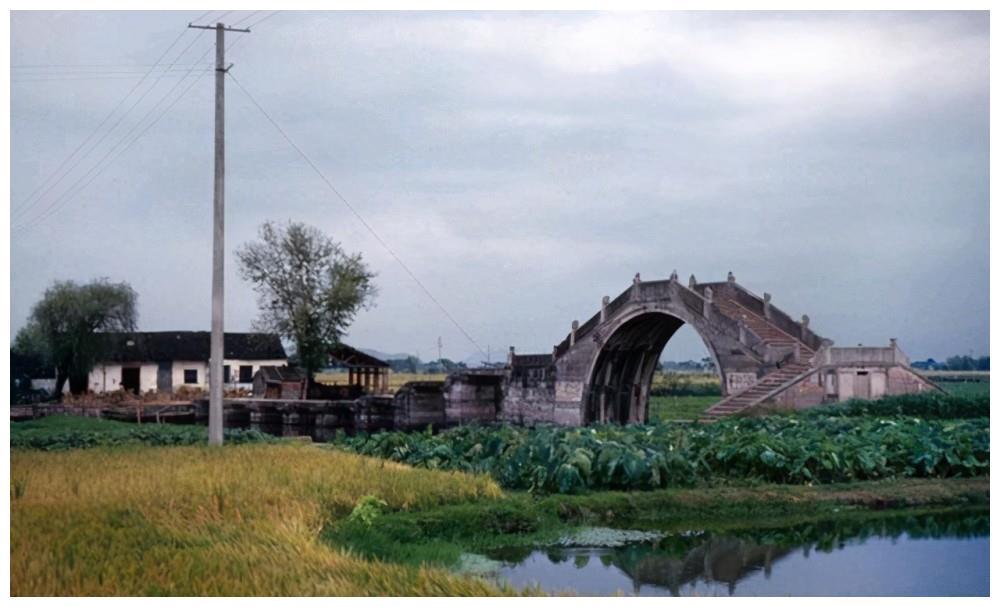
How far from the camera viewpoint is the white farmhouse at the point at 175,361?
25.5m

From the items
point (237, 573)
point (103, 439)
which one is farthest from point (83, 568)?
point (103, 439)

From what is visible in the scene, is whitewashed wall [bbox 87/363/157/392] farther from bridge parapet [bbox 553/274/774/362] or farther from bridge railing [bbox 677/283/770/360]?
bridge railing [bbox 677/283/770/360]

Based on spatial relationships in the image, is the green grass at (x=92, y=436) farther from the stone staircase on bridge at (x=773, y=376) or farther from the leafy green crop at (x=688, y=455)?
the stone staircase on bridge at (x=773, y=376)

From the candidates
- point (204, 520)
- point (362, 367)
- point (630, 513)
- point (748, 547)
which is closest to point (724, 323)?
point (630, 513)

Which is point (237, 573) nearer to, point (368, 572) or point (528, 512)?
point (368, 572)

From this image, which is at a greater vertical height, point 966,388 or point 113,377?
point 113,377

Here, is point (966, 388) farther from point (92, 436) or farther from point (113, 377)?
point (113, 377)

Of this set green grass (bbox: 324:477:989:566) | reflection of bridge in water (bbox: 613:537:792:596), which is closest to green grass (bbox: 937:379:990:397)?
green grass (bbox: 324:477:989:566)

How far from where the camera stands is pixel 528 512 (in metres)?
9.76

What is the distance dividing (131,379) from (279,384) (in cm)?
408

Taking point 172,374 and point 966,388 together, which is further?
point 172,374

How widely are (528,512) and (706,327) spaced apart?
14.4m

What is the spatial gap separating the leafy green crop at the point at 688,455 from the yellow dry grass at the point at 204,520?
3.30 ft

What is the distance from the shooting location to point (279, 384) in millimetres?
31000
